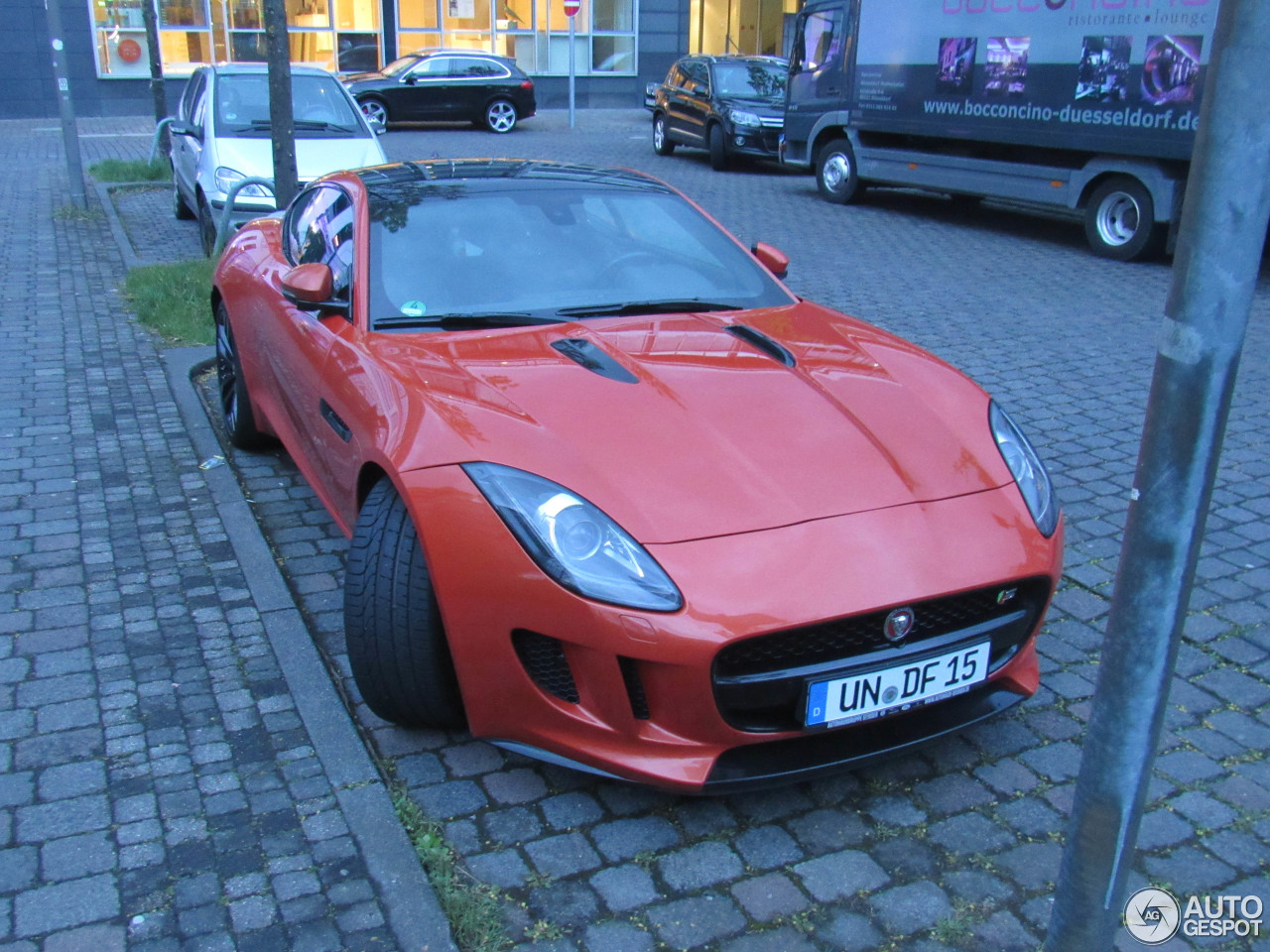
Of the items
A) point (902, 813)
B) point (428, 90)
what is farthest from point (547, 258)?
point (428, 90)

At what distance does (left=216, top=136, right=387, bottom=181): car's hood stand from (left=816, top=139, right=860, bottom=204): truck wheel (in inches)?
245

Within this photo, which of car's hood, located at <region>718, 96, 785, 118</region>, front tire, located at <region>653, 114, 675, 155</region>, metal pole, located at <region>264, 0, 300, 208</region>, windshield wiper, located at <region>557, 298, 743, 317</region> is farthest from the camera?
front tire, located at <region>653, 114, 675, 155</region>

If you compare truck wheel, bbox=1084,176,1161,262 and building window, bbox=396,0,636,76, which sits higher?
building window, bbox=396,0,636,76

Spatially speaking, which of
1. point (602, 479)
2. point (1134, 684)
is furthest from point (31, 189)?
point (1134, 684)

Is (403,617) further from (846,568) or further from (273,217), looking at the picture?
(273,217)

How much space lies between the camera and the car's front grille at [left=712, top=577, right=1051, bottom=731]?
261 centimetres

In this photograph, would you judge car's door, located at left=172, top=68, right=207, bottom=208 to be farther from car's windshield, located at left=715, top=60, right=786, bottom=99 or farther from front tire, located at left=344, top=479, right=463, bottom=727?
front tire, located at left=344, top=479, right=463, bottom=727

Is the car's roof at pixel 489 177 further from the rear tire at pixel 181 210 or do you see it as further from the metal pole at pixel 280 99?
the rear tire at pixel 181 210

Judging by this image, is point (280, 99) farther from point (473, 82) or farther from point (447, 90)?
point (473, 82)

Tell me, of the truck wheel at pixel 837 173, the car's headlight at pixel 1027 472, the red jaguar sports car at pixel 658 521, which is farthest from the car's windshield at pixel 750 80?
the car's headlight at pixel 1027 472

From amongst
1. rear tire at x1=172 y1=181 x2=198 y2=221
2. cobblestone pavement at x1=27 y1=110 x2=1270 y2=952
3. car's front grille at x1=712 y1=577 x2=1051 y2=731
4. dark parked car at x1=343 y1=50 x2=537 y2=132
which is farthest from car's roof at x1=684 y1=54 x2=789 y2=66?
car's front grille at x1=712 y1=577 x2=1051 y2=731

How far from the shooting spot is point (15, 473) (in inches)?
206

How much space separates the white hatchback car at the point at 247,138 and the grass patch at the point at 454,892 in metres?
7.56

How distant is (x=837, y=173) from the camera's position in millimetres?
14430
